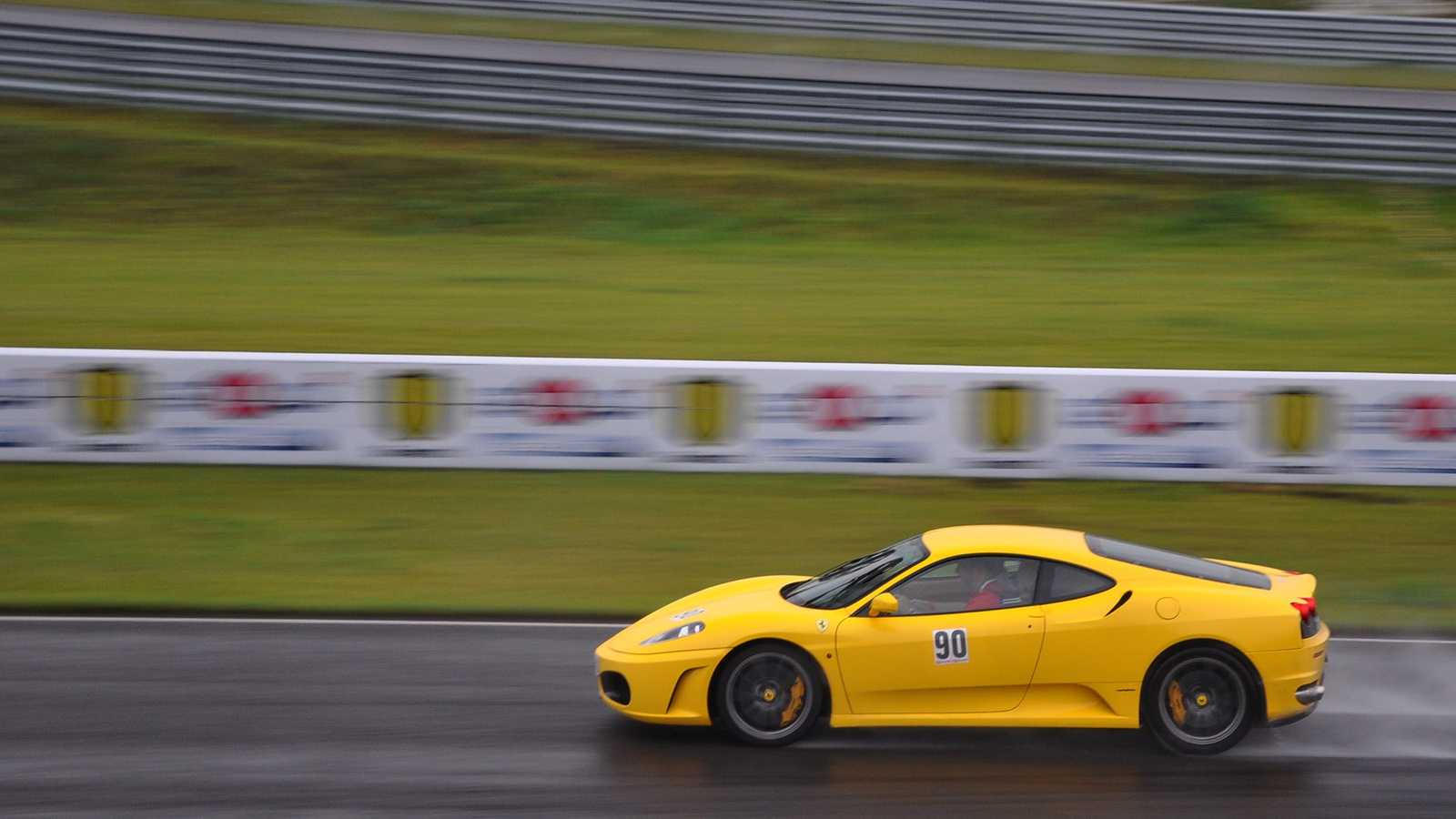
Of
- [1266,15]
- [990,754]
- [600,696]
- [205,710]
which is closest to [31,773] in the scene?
[205,710]

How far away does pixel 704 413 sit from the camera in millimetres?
11422

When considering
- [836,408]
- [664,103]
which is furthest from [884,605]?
[664,103]

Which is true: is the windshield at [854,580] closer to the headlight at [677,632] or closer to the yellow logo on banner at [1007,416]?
the headlight at [677,632]

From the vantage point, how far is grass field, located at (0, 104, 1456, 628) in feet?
33.1

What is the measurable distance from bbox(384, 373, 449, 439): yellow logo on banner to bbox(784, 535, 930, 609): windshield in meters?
5.40

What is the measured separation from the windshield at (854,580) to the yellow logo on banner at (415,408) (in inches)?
213

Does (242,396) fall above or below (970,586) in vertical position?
above

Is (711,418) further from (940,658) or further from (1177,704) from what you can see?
(1177,704)

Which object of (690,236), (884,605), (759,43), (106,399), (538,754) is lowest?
(538,754)

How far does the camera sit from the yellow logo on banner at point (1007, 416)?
37.0 ft

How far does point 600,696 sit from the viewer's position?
6.80m

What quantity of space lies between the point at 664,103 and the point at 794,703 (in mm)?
15133

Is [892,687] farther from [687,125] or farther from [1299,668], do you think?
[687,125]

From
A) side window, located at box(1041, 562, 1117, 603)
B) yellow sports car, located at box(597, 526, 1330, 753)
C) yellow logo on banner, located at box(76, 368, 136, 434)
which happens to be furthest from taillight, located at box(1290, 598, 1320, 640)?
yellow logo on banner, located at box(76, 368, 136, 434)
